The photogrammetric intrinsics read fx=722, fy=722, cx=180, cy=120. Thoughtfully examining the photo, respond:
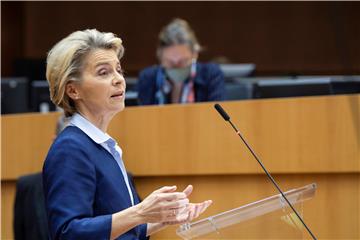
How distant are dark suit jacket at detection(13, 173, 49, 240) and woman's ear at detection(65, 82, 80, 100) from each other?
1.69 m

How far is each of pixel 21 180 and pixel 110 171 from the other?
1850mm

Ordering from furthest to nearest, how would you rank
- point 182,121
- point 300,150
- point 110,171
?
1. point 182,121
2. point 300,150
3. point 110,171

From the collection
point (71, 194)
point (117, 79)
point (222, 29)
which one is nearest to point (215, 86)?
point (117, 79)

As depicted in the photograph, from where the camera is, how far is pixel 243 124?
322cm

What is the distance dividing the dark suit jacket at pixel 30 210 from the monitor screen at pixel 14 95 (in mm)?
1212

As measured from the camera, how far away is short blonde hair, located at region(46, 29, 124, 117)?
190 cm

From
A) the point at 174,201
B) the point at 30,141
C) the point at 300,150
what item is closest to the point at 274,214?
the point at 174,201

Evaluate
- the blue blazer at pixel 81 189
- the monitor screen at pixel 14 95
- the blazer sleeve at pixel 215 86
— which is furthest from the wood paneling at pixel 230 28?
the blue blazer at pixel 81 189

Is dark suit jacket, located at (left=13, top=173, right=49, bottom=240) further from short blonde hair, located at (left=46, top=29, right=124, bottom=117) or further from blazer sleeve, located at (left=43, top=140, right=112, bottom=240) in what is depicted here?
blazer sleeve, located at (left=43, top=140, right=112, bottom=240)

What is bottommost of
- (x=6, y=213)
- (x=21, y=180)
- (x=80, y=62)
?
(x=6, y=213)

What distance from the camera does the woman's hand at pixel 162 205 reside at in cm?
164

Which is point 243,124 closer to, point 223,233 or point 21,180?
point 21,180

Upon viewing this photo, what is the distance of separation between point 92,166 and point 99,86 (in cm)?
24

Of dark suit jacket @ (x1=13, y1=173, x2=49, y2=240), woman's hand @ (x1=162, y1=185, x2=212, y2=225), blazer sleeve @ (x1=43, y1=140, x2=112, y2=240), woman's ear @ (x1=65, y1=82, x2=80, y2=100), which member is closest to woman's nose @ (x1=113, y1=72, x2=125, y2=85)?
woman's ear @ (x1=65, y1=82, x2=80, y2=100)
